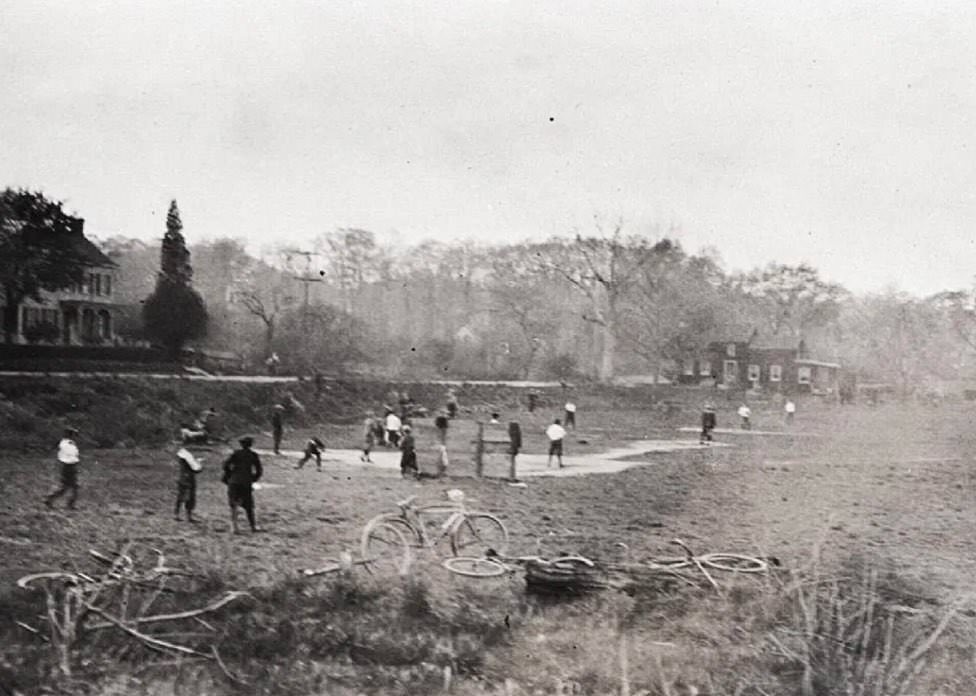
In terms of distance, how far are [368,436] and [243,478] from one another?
3.57ft

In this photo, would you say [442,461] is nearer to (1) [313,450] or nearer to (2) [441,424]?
(2) [441,424]

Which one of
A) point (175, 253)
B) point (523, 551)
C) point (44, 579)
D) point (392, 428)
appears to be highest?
point (175, 253)

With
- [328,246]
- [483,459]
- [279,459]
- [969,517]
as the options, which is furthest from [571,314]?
[969,517]

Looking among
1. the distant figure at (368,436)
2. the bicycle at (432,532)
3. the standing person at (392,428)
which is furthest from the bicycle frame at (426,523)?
the distant figure at (368,436)

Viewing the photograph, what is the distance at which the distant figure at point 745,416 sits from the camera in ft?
35.1

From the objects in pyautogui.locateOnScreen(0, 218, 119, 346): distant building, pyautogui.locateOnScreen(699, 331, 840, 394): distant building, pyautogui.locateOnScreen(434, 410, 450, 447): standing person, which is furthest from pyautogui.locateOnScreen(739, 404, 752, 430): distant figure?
pyautogui.locateOnScreen(0, 218, 119, 346): distant building

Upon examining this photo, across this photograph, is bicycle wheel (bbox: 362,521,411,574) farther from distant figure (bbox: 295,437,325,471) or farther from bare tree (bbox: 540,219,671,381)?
bare tree (bbox: 540,219,671,381)

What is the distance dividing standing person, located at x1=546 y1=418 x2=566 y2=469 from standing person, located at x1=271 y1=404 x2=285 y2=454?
2258 mm

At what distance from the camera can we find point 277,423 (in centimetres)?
634

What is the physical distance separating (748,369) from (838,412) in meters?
1.73

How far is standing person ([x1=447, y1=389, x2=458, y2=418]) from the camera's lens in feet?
22.2

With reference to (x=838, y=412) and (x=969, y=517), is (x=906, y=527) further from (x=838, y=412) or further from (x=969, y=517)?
(x=838, y=412)

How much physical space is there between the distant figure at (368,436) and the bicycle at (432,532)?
721mm

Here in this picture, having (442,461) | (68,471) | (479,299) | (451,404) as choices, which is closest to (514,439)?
(451,404)
